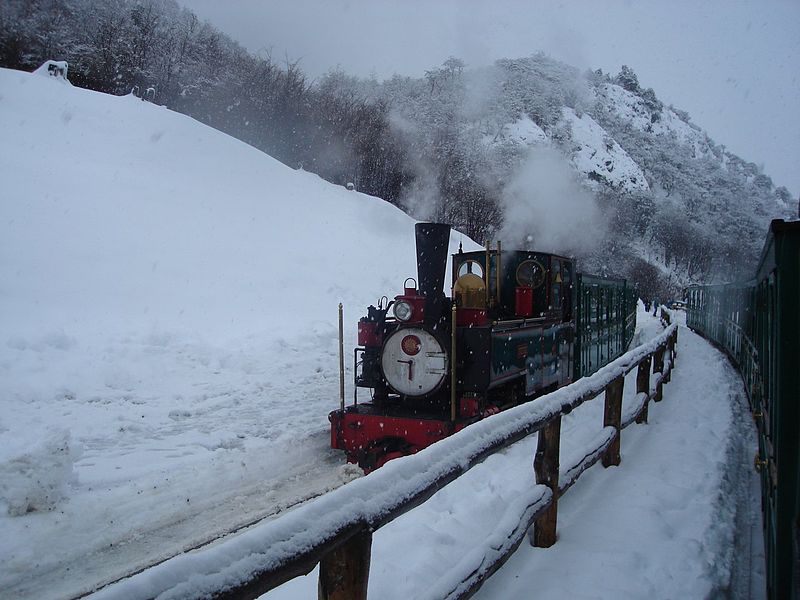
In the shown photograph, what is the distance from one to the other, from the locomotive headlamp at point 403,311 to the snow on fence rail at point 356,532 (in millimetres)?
2729

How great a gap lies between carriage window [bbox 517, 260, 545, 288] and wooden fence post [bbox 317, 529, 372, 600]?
6.85 metres

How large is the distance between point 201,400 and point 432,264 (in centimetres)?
449

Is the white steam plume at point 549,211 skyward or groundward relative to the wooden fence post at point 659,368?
skyward

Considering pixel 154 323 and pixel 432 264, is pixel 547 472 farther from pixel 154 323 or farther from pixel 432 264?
pixel 154 323

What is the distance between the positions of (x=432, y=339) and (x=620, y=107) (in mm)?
118862

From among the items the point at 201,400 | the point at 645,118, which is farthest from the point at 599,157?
the point at 201,400

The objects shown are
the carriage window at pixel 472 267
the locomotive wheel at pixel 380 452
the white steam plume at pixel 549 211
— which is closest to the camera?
the locomotive wheel at pixel 380 452

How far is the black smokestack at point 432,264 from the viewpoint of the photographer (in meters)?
6.19

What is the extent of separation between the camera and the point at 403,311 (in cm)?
618

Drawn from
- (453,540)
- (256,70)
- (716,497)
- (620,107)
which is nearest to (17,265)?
(453,540)

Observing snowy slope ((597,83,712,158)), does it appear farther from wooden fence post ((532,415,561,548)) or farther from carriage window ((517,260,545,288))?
wooden fence post ((532,415,561,548))

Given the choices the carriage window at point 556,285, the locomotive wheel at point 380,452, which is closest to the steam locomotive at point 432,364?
the locomotive wheel at point 380,452

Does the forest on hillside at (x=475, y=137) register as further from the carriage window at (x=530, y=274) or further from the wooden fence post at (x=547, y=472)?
the wooden fence post at (x=547, y=472)

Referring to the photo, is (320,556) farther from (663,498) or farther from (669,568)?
(663,498)
